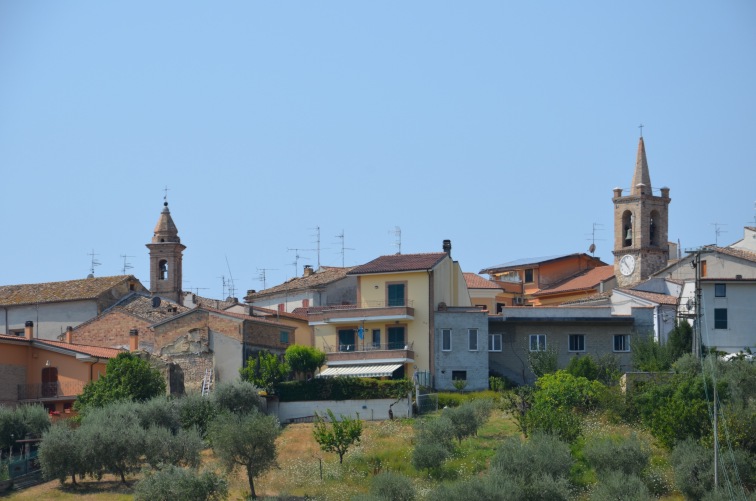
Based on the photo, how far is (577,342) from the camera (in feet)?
243

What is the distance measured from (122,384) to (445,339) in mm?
16228

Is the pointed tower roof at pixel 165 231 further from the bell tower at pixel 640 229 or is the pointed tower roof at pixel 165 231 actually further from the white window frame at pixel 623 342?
the white window frame at pixel 623 342

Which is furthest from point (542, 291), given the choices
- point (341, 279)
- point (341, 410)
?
point (341, 410)

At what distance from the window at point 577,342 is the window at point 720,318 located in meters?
6.57

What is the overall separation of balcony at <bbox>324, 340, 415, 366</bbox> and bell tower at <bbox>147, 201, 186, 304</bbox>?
828 inches

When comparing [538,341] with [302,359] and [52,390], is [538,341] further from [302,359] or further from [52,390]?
[52,390]

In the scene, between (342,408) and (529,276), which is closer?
(342,408)

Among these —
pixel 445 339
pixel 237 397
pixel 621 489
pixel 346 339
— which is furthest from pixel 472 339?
pixel 621 489

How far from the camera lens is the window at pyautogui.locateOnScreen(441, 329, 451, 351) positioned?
72625 millimetres

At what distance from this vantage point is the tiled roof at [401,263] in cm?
7362

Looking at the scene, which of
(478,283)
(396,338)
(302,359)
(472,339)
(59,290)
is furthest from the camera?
(478,283)

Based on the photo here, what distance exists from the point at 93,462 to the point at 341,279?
106ft

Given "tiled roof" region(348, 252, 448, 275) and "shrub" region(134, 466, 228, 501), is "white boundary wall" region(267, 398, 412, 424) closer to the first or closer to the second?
"tiled roof" region(348, 252, 448, 275)

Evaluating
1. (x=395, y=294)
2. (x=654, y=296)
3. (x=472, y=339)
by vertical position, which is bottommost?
(x=472, y=339)
